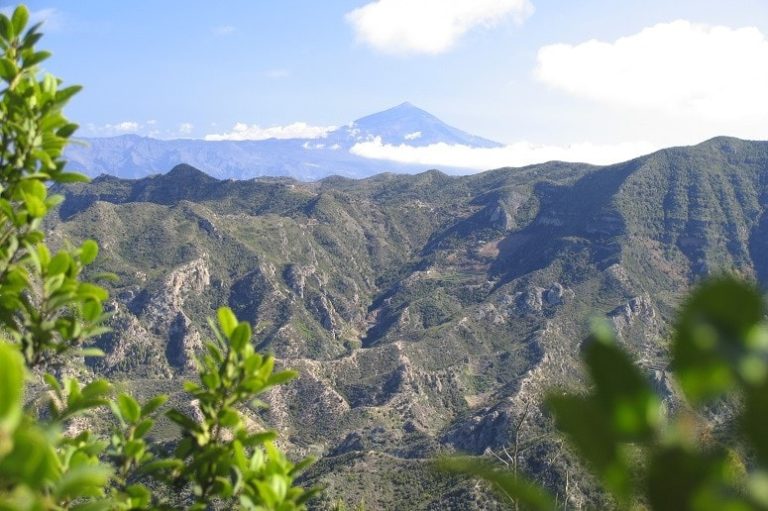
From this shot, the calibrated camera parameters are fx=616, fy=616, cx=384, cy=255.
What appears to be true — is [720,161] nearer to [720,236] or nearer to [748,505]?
[720,236]

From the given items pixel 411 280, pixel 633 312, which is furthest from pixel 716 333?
pixel 411 280

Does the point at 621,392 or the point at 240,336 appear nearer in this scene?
the point at 621,392

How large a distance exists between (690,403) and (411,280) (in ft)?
469

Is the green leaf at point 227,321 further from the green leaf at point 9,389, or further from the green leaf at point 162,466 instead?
the green leaf at point 9,389

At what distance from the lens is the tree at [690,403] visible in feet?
2.59

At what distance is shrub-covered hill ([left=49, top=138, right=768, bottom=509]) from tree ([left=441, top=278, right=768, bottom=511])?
176 ft

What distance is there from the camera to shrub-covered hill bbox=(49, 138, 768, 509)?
91.6m

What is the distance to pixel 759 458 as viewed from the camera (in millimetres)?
785

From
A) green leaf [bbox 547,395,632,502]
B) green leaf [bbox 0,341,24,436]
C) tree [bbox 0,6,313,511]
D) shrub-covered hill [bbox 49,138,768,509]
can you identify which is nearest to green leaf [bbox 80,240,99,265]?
tree [bbox 0,6,313,511]

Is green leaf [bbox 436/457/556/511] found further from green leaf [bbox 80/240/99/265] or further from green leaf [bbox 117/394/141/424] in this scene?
green leaf [bbox 80/240/99/265]

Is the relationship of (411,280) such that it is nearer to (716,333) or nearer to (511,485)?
(511,485)

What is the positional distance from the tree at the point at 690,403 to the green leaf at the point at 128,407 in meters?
2.25

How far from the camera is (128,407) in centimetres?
268

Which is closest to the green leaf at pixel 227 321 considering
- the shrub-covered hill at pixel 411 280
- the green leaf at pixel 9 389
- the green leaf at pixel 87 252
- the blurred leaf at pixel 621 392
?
the green leaf at pixel 87 252
